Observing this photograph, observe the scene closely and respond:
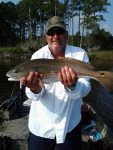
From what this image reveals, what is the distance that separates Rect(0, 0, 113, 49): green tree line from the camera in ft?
205

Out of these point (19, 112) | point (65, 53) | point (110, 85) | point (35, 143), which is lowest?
point (19, 112)

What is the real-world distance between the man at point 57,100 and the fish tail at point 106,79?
0.20m

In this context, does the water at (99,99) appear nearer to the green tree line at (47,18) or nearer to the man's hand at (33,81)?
the man's hand at (33,81)

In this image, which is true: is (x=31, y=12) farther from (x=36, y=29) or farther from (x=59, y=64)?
(x=59, y=64)

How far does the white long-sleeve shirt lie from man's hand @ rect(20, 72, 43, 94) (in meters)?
0.05

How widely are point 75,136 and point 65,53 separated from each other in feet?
2.96

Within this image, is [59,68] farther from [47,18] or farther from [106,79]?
[47,18]

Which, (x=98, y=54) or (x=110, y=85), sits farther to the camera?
(x=98, y=54)

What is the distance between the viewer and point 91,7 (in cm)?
6353

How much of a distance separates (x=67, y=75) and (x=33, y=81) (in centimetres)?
36

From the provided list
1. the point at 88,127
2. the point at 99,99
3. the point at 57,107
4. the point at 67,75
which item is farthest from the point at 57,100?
the point at 99,99

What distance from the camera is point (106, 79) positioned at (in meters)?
3.49

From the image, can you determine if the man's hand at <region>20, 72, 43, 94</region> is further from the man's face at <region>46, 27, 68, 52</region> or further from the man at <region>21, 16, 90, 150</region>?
the man's face at <region>46, 27, 68, 52</region>

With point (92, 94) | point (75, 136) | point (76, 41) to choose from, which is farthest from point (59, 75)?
point (76, 41)
